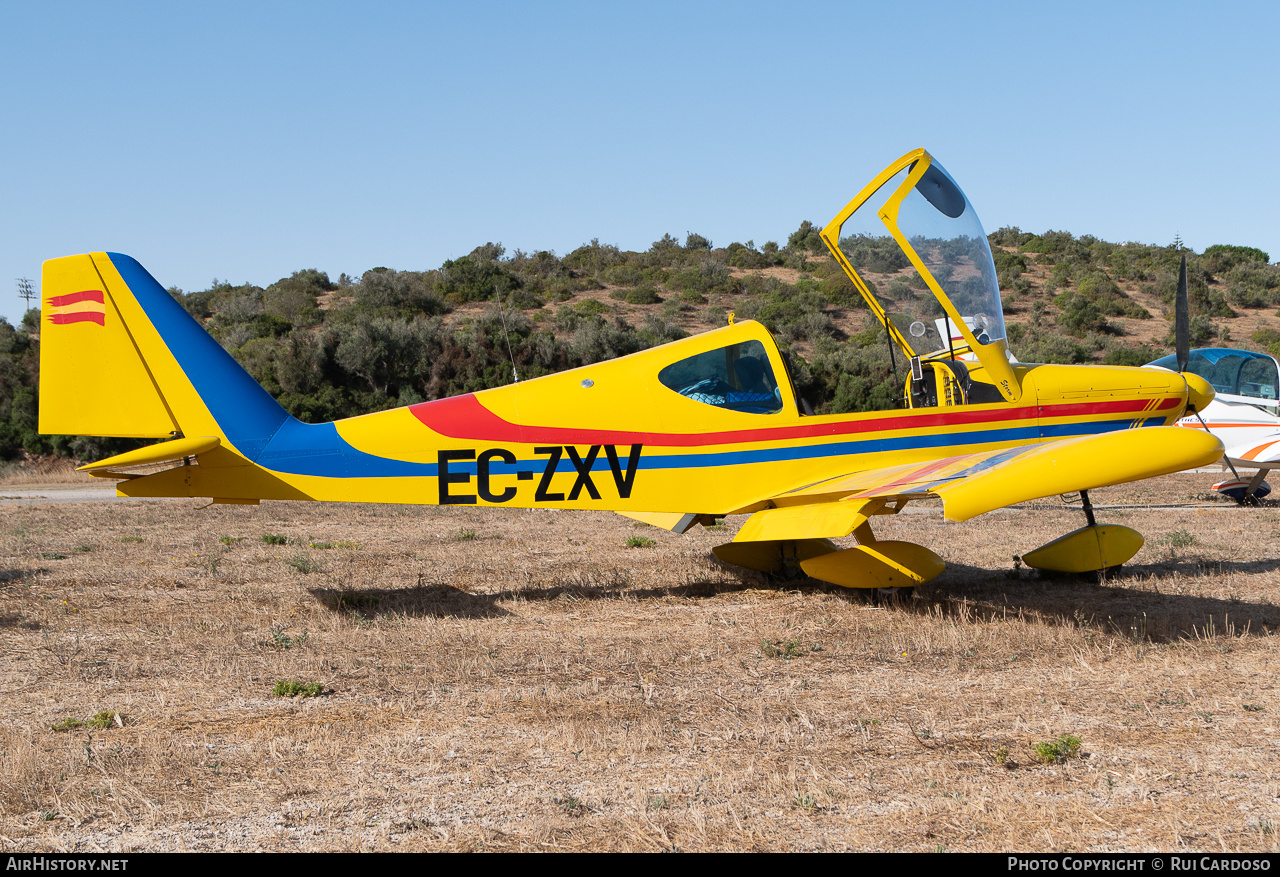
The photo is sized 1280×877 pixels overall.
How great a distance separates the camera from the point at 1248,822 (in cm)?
343

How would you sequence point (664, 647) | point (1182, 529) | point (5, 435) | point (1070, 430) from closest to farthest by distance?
point (664, 647) → point (1070, 430) → point (1182, 529) → point (5, 435)

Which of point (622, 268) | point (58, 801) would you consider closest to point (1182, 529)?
point (58, 801)

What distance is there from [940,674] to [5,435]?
96.8 ft

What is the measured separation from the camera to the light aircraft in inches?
563

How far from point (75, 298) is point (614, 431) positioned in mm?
4230

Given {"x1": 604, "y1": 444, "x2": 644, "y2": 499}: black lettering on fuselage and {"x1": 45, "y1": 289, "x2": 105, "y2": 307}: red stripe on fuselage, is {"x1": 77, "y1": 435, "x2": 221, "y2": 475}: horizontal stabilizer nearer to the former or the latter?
{"x1": 45, "y1": 289, "x2": 105, "y2": 307}: red stripe on fuselage

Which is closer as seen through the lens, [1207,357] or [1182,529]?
[1182,529]

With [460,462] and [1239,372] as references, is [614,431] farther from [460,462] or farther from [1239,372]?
[1239,372]

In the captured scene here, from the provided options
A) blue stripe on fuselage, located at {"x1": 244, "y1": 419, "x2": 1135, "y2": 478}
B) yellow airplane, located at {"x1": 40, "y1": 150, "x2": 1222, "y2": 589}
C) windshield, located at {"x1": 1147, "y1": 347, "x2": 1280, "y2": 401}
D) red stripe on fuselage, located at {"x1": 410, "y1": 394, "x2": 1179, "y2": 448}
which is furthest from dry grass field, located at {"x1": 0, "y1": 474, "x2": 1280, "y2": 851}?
windshield, located at {"x1": 1147, "y1": 347, "x2": 1280, "y2": 401}

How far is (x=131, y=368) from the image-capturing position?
23.5 feet

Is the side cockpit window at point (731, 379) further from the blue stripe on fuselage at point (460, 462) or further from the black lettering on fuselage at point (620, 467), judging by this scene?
the black lettering on fuselage at point (620, 467)

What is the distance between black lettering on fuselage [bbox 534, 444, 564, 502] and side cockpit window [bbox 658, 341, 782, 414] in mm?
1081

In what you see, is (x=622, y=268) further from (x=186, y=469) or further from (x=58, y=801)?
(x=58, y=801)

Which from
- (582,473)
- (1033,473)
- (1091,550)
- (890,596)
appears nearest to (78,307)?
(582,473)
